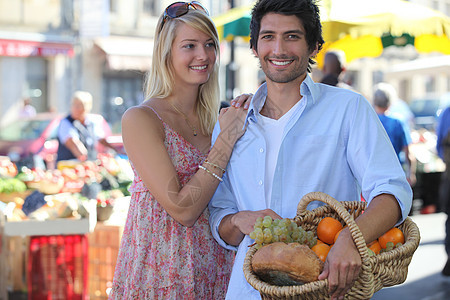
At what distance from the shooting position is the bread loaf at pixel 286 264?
60.1 inches

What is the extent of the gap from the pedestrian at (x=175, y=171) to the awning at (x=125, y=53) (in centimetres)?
1461

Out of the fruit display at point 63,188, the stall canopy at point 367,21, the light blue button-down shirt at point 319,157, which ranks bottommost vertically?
the fruit display at point 63,188

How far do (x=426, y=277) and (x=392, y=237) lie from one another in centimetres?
420

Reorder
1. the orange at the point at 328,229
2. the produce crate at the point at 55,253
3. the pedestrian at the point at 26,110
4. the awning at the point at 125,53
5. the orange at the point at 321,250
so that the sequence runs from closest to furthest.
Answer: the orange at the point at 321,250 < the orange at the point at 328,229 < the produce crate at the point at 55,253 < the pedestrian at the point at 26,110 < the awning at the point at 125,53

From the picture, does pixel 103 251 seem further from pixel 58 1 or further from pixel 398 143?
pixel 58 1

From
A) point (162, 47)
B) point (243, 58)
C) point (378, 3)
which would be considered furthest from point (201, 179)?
point (243, 58)

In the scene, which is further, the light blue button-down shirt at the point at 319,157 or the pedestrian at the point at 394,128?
the pedestrian at the point at 394,128

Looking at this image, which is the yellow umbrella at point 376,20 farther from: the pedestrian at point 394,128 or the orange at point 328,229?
the orange at point 328,229

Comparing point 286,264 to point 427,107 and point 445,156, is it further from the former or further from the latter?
point 427,107

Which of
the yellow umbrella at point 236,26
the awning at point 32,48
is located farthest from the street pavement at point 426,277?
Result: the awning at point 32,48

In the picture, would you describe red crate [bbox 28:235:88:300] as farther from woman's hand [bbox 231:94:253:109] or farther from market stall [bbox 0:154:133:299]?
woman's hand [bbox 231:94:253:109]

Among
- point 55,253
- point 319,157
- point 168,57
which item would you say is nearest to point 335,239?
point 319,157

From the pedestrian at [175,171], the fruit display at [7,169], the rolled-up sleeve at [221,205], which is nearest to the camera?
the rolled-up sleeve at [221,205]

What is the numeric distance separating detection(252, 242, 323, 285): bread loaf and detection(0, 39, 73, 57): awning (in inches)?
609
